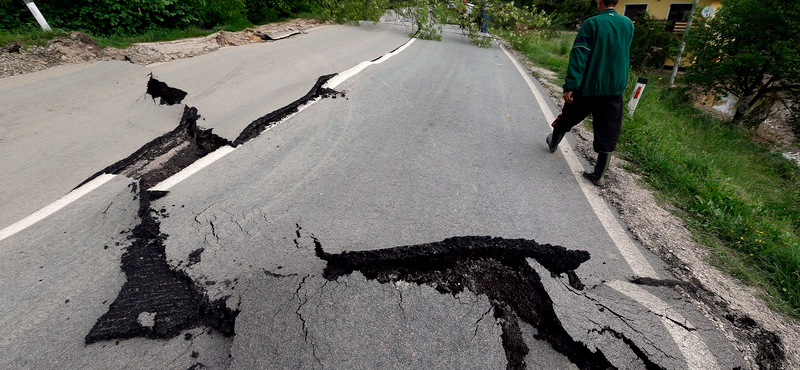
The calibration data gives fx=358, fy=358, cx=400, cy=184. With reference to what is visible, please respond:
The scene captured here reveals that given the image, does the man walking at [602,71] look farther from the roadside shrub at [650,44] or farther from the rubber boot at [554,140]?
the roadside shrub at [650,44]

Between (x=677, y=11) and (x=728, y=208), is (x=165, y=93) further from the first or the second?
(x=677, y=11)

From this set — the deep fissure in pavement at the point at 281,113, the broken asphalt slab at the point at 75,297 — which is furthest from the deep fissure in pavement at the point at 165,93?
the broken asphalt slab at the point at 75,297

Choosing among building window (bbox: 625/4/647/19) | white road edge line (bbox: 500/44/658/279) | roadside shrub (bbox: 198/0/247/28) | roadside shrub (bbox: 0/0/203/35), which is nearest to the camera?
white road edge line (bbox: 500/44/658/279)

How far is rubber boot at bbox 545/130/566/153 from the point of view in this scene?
4542 millimetres

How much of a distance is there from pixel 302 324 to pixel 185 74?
6.25m

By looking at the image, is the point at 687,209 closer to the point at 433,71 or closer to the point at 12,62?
the point at 433,71

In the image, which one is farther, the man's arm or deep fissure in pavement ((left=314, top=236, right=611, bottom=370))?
the man's arm

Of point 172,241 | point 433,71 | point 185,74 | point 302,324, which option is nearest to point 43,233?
point 172,241

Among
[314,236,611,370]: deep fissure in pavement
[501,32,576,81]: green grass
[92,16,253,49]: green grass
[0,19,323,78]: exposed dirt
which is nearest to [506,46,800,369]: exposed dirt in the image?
[314,236,611,370]: deep fissure in pavement

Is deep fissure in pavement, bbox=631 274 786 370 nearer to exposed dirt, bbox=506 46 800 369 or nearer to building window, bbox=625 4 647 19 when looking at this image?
exposed dirt, bbox=506 46 800 369

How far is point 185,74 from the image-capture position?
258 inches

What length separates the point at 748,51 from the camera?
42.4 feet

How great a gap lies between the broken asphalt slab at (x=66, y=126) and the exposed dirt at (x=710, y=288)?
5.36 m

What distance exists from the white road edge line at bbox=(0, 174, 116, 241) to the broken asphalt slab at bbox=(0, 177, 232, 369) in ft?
0.27
